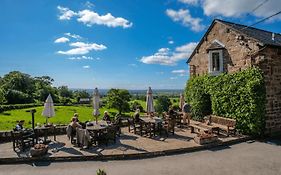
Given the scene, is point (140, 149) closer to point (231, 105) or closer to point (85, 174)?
point (85, 174)

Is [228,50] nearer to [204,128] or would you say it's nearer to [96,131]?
[204,128]

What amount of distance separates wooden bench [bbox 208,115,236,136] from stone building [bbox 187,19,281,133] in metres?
1.97

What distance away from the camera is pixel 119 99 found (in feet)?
148

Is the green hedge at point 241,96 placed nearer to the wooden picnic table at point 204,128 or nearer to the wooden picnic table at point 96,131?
the wooden picnic table at point 204,128

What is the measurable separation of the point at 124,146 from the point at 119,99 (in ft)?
110

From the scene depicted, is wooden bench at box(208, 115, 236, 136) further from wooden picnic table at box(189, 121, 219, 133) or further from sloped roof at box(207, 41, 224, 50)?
sloped roof at box(207, 41, 224, 50)

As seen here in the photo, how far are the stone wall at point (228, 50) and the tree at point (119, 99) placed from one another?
27.6 meters

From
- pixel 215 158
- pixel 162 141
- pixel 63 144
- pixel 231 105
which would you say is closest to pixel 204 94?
pixel 231 105

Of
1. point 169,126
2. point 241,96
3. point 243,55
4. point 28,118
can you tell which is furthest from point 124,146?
point 28,118

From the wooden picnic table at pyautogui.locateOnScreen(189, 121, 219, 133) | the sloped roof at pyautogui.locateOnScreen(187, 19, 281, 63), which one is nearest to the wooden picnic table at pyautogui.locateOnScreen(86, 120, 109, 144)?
the wooden picnic table at pyautogui.locateOnScreen(189, 121, 219, 133)

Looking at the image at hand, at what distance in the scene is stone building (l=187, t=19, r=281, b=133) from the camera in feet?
45.3

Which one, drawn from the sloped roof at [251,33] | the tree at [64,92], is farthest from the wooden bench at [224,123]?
the tree at [64,92]

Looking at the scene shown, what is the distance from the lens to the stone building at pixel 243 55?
13.8 meters

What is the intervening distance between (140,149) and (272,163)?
5549 mm
